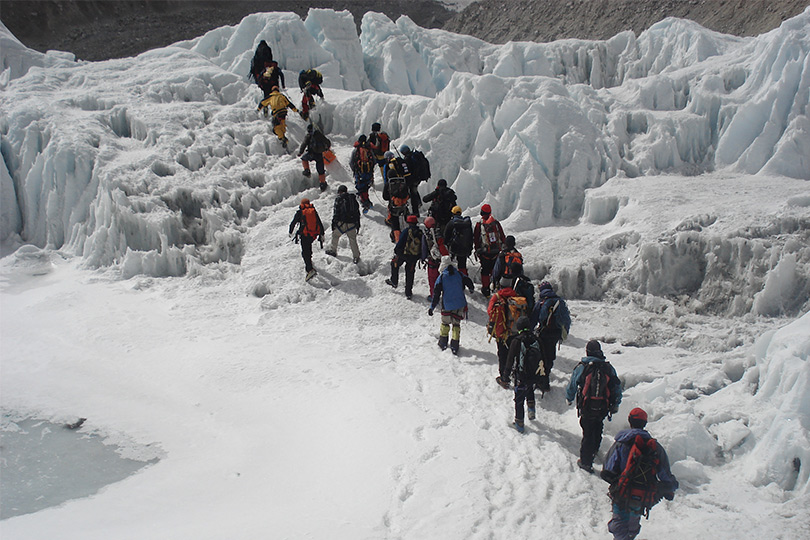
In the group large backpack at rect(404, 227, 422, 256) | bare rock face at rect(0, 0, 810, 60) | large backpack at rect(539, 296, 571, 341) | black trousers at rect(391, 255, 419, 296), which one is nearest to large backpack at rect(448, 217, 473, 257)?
large backpack at rect(404, 227, 422, 256)

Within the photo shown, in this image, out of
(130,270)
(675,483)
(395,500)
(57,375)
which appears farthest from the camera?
(130,270)

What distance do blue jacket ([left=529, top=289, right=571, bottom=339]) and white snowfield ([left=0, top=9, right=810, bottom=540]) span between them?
92 cm

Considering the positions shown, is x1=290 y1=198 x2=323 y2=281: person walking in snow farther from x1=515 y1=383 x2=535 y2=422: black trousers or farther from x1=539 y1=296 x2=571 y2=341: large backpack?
x1=515 y1=383 x2=535 y2=422: black trousers

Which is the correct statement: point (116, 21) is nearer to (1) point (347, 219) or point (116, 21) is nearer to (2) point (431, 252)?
(1) point (347, 219)

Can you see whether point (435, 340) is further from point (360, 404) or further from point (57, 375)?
point (57, 375)

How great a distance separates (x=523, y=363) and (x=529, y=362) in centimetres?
7

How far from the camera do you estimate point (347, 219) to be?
11117mm

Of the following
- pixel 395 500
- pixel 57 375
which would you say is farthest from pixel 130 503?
pixel 57 375

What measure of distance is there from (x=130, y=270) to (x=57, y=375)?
3.28 meters

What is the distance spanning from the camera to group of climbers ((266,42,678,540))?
5406 millimetres

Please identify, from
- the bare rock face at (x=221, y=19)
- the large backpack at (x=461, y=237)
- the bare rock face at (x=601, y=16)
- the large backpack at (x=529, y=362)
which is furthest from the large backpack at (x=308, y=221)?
the bare rock face at (x=221, y=19)

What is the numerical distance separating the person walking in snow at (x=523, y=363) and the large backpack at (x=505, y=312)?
1.83 ft

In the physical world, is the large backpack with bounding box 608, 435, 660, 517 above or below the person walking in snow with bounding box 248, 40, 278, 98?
below

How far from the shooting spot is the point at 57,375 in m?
8.69
